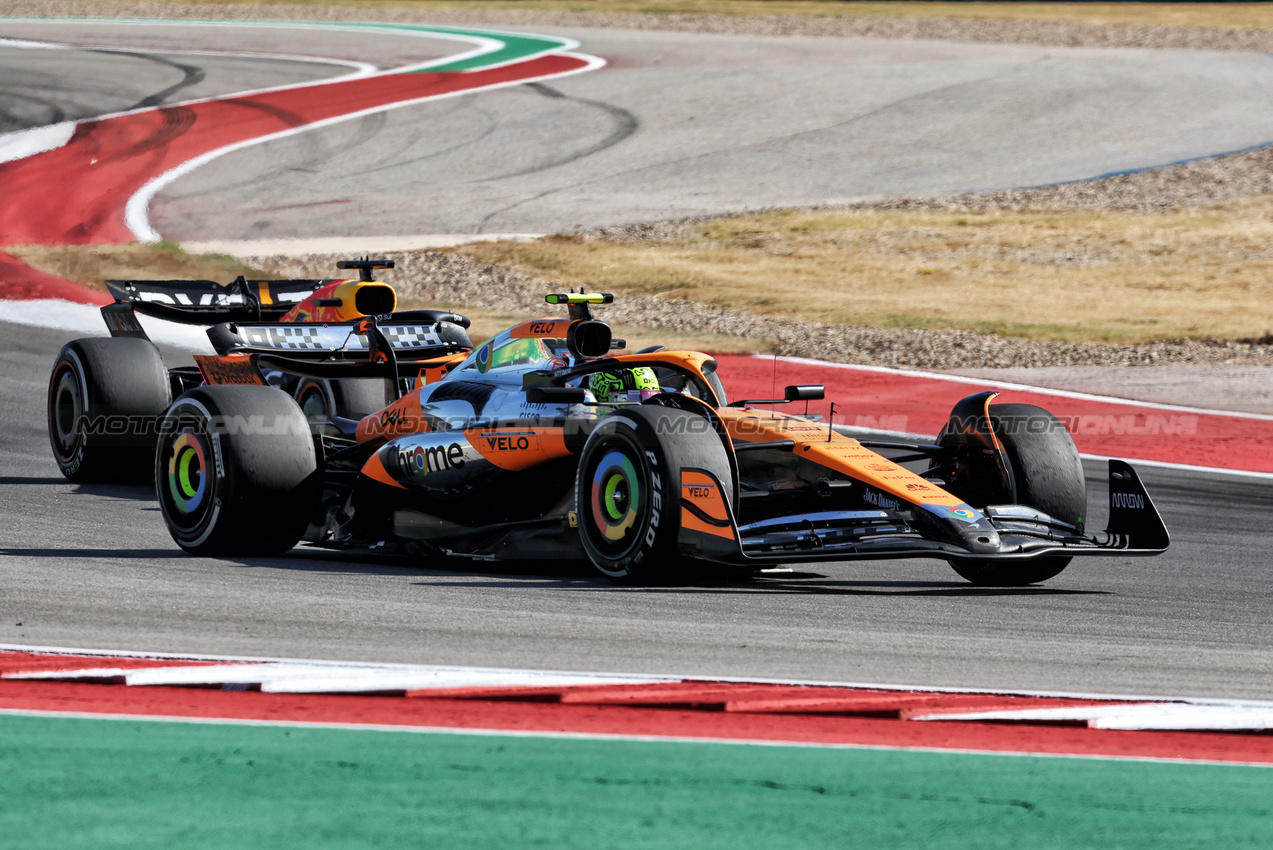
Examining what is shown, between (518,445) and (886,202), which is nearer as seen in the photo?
(518,445)

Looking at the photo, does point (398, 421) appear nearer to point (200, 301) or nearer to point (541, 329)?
point (541, 329)

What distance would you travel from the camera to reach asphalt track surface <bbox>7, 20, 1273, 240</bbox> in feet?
88.3

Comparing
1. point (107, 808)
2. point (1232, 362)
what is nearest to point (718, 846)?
point (107, 808)

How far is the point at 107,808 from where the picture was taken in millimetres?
4043

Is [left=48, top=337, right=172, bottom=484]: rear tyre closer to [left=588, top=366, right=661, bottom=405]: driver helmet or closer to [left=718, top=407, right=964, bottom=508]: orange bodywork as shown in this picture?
[left=588, top=366, right=661, bottom=405]: driver helmet

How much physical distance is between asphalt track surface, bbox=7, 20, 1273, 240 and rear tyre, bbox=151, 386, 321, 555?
16.0 m

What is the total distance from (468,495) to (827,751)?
14.3ft

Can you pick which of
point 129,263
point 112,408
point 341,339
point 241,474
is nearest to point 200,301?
point 112,408

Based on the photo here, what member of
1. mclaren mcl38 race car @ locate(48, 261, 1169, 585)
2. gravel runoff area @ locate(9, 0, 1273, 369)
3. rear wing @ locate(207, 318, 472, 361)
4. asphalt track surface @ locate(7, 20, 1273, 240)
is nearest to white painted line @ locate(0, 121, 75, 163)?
asphalt track surface @ locate(7, 20, 1273, 240)

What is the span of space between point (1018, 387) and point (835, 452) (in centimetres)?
869

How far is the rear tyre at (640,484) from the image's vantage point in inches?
294

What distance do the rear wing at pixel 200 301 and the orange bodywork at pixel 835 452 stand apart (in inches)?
203

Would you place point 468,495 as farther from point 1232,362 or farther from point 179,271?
point 179,271

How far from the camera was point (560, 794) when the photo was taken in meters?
4.25
